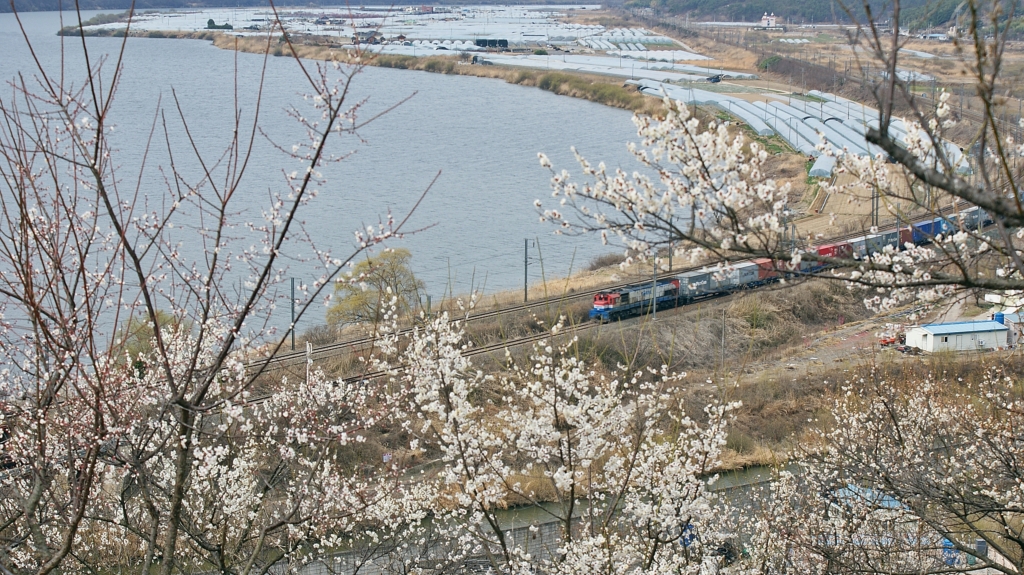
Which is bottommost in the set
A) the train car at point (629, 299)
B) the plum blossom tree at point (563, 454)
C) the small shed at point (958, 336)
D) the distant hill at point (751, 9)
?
the small shed at point (958, 336)

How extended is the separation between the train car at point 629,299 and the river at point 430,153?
37.6 inches

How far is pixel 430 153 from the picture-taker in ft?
74.3

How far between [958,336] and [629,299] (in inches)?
169

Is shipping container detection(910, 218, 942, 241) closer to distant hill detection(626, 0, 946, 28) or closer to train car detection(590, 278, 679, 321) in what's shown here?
train car detection(590, 278, 679, 321)

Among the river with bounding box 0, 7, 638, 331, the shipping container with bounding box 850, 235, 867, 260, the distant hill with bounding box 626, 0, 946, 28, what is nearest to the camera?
the shipping container with bounding box 850, 235, 867, 260

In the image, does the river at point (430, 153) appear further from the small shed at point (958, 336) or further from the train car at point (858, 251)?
the small shed at point (958, 336)

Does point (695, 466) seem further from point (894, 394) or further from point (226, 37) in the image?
point (226, 37)

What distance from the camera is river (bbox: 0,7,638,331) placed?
1511cm

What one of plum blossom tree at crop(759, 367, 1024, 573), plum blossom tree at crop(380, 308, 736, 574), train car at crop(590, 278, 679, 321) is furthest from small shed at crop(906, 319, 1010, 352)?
plum blossom tree at crop(380, 308, 736, 574)

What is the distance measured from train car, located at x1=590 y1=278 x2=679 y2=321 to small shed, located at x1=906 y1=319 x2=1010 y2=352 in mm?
3110

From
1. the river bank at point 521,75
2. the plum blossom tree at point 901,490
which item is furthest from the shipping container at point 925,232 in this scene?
the river bank at point 521,75

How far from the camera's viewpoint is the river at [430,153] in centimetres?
1511

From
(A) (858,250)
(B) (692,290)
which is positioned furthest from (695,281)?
(A) (858,250)

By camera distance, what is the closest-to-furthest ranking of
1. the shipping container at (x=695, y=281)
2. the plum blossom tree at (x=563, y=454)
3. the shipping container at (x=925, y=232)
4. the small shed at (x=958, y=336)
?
the shipping container at (x=925, y=232), the plum blossom tree at (x=563, y=454), the small shed at (x=958, y=336), the shipping container at (x=695, y=281)
